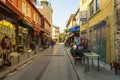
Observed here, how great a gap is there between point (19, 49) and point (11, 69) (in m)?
13.9

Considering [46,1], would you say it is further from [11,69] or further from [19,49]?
[11,69]

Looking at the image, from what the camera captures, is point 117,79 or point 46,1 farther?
point 46,1

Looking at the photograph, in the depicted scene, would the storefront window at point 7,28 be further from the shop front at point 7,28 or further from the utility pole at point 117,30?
the utility pole at point 117,30

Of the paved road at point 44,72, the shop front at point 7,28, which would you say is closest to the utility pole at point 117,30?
the paved road at point 44,72

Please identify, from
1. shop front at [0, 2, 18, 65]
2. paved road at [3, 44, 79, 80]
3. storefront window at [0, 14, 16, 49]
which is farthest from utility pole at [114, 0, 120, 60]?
storefront window at [0, 14, 16, 49]

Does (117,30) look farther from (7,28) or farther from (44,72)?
(7,28)

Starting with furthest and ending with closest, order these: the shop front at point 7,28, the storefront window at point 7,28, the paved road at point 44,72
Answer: the storefront window at point 7,28
the shop front at point 7,28
the paved road at point 44,72

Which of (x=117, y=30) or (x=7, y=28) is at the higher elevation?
(x=7, y=28)

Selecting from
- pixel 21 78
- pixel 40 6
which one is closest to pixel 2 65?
pixel 21 78

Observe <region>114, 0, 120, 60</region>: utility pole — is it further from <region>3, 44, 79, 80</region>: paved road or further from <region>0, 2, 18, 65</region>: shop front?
<region>0, 2, 18, 65</region>: shop front

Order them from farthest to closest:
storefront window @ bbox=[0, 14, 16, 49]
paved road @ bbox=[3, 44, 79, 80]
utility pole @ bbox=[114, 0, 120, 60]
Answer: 1. storefront window @ bbox=[0, 14, 16, 49]
2. utility pole @ bbox=[114, 0, 120, 60]
3. paved road @ bbox=[3, 44, 79, 80]

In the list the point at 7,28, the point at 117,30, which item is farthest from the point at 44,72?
the point at 7,28

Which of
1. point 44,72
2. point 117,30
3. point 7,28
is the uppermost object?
point 7,28

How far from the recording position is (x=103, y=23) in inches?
726
